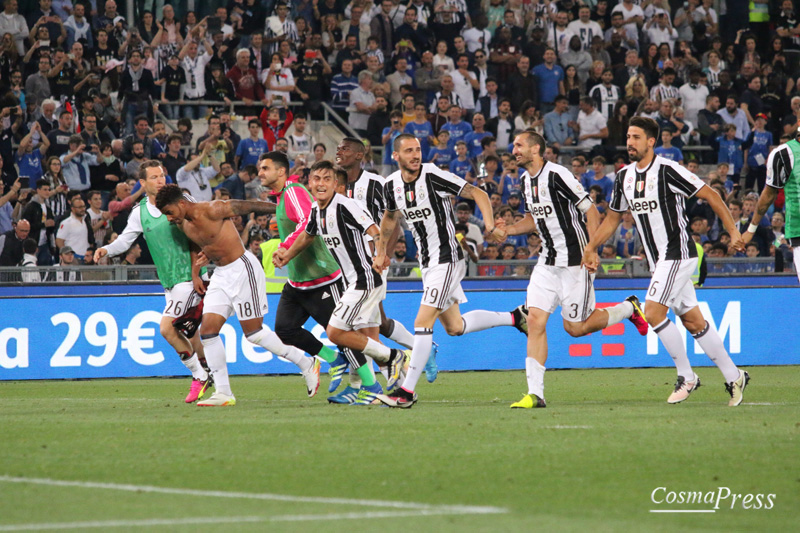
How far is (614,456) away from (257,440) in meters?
2.27

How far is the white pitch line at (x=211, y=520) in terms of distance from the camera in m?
4.70

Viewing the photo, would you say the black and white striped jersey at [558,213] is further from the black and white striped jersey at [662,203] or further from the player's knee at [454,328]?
the player's knee at [454,328]

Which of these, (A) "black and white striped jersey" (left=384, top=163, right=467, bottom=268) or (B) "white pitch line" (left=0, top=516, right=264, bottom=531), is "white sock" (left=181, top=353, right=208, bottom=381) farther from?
(B) "white pitch line" (left=0, top=516, right=264, bottom=531)

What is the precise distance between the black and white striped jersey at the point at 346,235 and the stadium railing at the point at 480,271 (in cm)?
627

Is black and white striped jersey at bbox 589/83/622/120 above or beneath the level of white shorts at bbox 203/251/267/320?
above

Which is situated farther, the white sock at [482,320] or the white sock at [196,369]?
the white sock at [482,320]

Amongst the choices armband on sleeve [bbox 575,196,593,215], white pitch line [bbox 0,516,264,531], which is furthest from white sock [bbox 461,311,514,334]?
white pitch line [bbox 0,516,264,531]

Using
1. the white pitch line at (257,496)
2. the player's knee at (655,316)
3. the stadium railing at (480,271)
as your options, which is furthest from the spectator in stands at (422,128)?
the white pitch line at (257,496)

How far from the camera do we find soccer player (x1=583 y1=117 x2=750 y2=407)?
984 centimetres

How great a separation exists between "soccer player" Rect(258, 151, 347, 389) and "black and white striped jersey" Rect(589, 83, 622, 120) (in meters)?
13.7

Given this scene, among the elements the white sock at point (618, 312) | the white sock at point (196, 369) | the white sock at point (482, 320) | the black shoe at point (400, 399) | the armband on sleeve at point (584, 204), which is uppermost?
the armband on sleeve at point (584, 204)

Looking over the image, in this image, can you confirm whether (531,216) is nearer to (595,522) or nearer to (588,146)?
(595,522)
